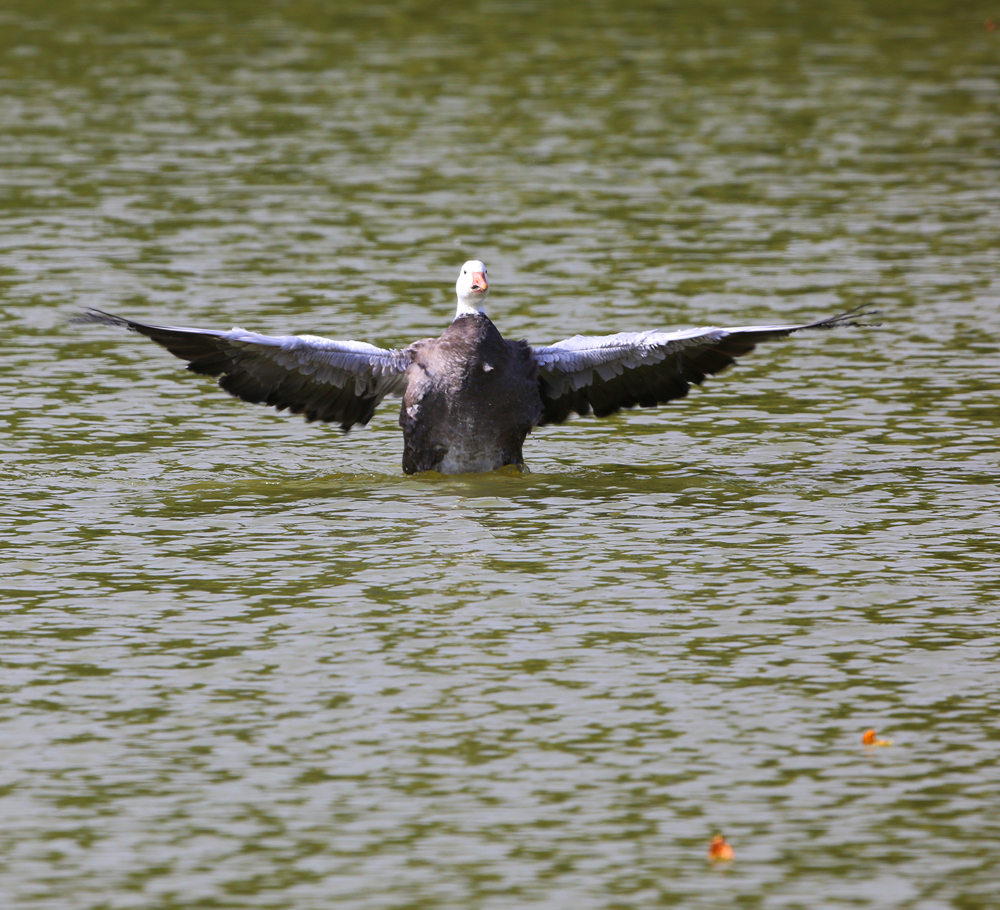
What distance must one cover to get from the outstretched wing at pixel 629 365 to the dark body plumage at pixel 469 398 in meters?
0.28

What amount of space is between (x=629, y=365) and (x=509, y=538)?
7.66 feet

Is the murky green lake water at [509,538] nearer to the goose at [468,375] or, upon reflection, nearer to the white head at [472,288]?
the goose at [468,375]

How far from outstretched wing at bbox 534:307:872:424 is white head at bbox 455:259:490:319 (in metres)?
0.57

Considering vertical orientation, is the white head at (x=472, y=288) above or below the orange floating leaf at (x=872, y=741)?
above

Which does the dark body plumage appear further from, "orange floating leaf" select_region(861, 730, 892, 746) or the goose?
"orange floating leaf" select_region(861, 730, 892, 746)

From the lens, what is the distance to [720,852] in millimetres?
8391

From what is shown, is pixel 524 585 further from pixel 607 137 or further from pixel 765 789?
pixel 607 137

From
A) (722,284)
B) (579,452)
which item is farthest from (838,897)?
(722,284)

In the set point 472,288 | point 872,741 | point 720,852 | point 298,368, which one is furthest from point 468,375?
point 720,852

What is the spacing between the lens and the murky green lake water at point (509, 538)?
8672 mm

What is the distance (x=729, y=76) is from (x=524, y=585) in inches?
920

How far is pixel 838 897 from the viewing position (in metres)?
8.05

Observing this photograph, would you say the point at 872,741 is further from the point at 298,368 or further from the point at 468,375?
the point at 298,368

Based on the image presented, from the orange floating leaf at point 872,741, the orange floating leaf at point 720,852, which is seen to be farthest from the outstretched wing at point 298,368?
the orange floating leaf at point 720,852
